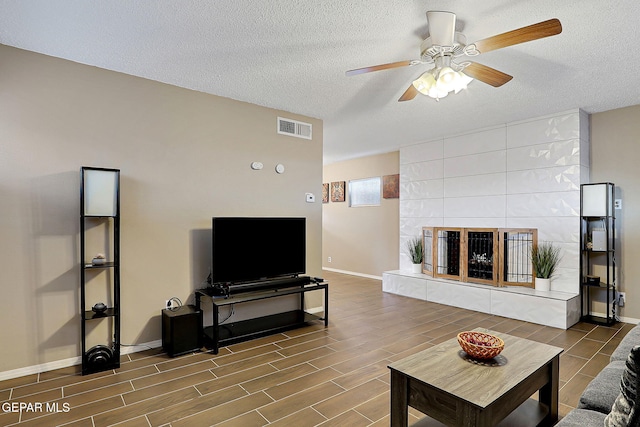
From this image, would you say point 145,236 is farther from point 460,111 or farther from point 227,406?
point 460,111

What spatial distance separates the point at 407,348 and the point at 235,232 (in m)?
2.10

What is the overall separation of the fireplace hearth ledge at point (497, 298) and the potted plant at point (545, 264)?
0.12m

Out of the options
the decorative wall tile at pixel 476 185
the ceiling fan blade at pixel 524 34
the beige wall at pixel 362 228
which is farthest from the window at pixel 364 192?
the ceiling fan blade at pixel 524 34

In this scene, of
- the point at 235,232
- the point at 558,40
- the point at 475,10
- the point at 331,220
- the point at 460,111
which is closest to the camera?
the point at 475,10

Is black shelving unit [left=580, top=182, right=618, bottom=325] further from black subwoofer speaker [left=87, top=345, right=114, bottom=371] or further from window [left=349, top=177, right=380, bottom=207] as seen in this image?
black subwoofer speaker [left=87, top=345, right=114, bottom=371]

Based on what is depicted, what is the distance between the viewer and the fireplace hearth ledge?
4062 millimetres

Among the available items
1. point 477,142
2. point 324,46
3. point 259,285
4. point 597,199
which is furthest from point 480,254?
point 324,46

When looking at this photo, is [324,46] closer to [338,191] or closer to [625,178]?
[625,178]

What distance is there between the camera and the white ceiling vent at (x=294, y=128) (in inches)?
170

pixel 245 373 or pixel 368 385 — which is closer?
pixel 368 385

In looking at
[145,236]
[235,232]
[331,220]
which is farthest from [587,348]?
[331,220]

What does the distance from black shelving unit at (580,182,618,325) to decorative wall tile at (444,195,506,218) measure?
3.22 feet

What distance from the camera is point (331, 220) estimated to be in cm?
838

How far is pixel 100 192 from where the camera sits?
2838 millimetres
